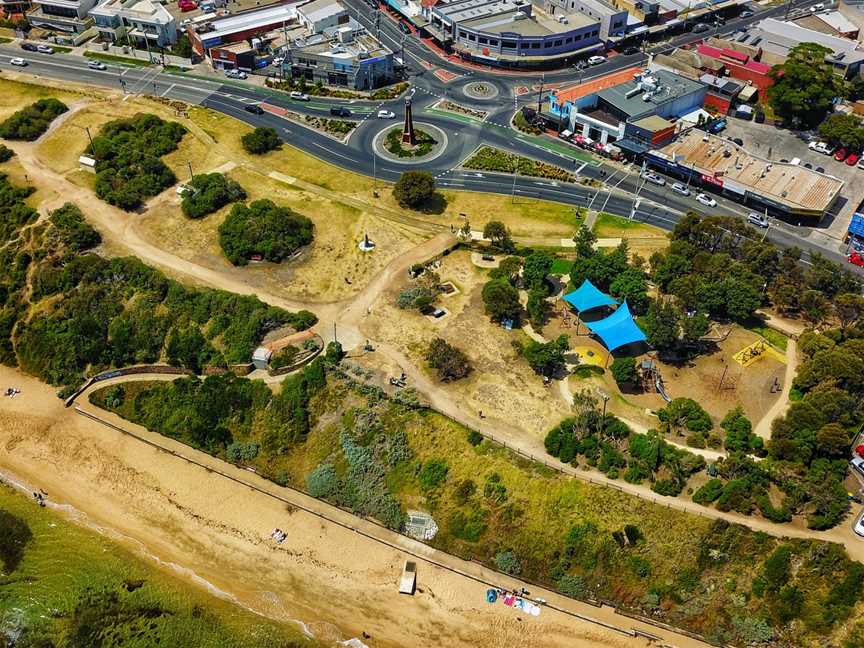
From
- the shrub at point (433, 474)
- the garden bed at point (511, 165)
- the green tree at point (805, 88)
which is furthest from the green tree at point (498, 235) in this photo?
the green tree at point (805, 88)

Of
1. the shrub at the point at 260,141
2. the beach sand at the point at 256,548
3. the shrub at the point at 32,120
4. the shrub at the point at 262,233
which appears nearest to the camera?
the beach sand at the point at 256,548

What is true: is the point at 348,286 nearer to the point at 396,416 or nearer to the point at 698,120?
the point at 396,416

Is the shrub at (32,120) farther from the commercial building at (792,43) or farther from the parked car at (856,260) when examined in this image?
the commercial building at (792,43)

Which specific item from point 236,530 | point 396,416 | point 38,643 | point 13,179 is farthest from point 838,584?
point 13,179

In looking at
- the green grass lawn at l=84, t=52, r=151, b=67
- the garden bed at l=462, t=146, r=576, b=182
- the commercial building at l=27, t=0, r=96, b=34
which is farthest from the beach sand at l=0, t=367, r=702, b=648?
the commercial building at l=27, t=0, r=96, b=34

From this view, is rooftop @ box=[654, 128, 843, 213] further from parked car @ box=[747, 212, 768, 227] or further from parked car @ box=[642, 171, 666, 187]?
parked car @ box=[642, 171, 666, 187]

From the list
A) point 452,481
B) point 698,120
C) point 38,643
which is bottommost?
point 38,643

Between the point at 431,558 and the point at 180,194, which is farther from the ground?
the point at 180,194
